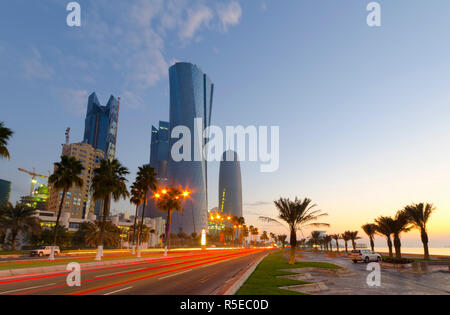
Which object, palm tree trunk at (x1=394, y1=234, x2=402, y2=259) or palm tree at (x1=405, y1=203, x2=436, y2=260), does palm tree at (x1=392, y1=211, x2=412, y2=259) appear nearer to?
palm tree trunk at (x1=394, y1=234, x2=402, y2=259)

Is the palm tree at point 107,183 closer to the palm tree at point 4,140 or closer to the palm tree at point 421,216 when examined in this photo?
the palm tree at point 4,140

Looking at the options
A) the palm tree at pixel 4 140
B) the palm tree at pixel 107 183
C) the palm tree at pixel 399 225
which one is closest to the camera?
the palm tree at pixel 4 140

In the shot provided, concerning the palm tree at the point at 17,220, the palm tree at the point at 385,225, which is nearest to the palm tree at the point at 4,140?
the palm tree at the point at 17,220

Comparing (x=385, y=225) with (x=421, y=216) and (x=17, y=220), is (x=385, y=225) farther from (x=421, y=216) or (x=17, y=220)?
(x=17, y=220)

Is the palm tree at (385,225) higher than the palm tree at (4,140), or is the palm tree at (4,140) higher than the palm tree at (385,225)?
the palm tree at (4,140)

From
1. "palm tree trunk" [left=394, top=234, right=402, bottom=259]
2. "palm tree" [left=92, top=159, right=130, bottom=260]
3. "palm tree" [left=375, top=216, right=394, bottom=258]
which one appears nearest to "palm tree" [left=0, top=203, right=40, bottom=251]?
"palm tree" [left=92, top=159, right=130, bottom=260]

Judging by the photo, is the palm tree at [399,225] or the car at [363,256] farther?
the palm tree at [399,225]

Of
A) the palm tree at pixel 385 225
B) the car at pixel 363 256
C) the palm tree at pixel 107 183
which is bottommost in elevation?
the car at pixel 363 256

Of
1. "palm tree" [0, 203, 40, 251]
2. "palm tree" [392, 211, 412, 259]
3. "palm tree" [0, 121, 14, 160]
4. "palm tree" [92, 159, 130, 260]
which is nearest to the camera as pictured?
"palm tree" [0, 121, 14, 160]

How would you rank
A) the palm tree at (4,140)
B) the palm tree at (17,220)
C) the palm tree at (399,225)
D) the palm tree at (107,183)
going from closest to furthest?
the palm tree at (4,140) < the palm tree at (107,183) < the palm tree at (399,225) < the palm tree at (17,220)

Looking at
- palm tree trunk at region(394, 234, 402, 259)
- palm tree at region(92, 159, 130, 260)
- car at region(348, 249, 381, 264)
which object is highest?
palm tree at region(92, 159, 130, 260)

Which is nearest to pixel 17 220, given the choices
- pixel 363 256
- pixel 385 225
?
pixel 363 256
